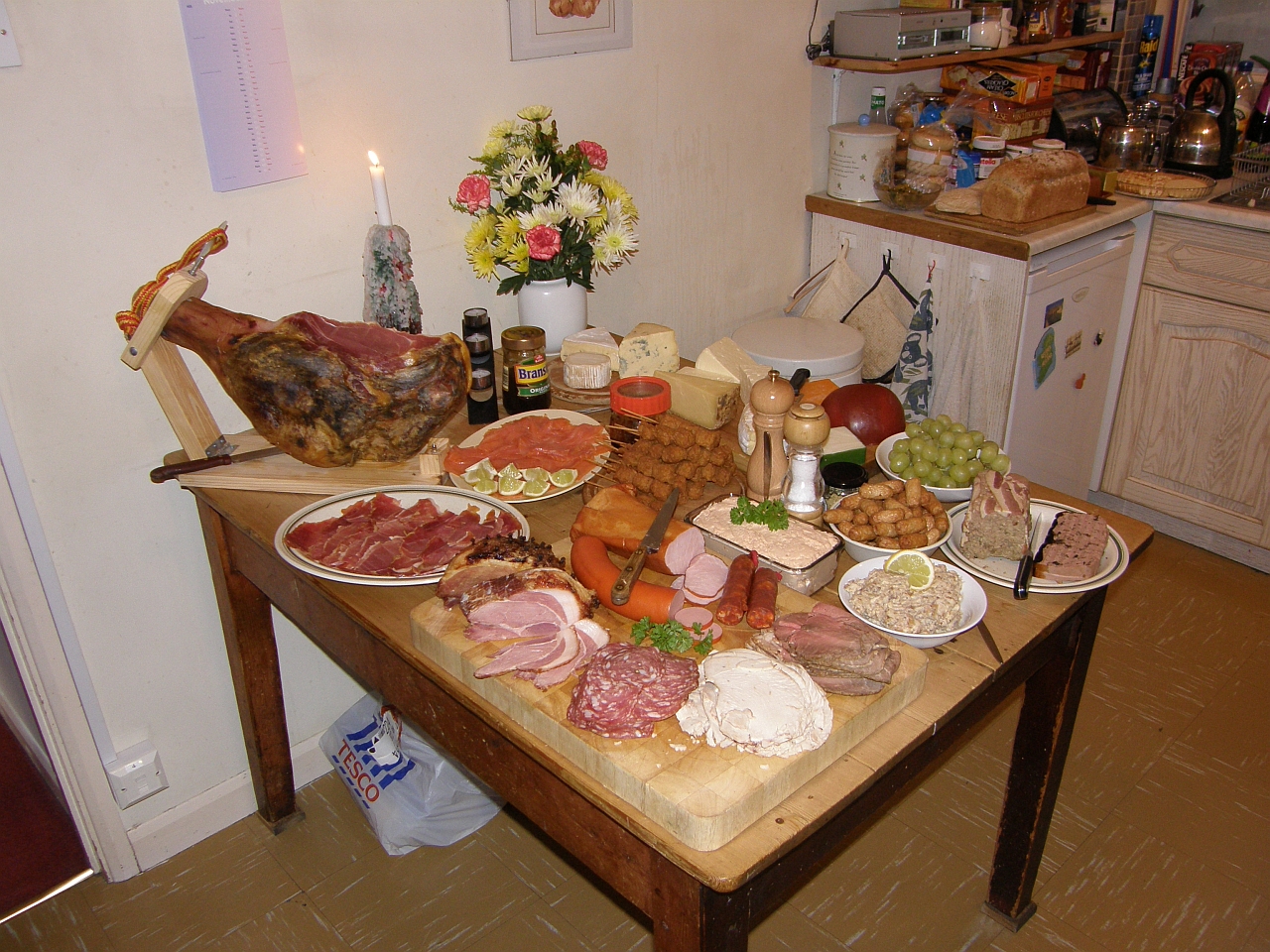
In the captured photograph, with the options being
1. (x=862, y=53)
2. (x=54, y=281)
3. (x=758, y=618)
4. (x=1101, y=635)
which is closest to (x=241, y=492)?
(x=54, y=281)

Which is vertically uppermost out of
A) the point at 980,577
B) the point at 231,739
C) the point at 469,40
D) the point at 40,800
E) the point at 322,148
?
the point at 469,40

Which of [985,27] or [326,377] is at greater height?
[985,27]

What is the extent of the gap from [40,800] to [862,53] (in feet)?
8.95

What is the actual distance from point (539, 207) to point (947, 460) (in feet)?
3.03

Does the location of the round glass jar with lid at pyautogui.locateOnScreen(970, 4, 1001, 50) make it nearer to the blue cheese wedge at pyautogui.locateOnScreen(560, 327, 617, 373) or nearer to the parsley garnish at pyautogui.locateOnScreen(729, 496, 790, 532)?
the blue cheese wedge at pyautogui.locateOnScreen(560, 327, 617, 373)

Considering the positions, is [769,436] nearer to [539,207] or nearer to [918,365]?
[539,207]

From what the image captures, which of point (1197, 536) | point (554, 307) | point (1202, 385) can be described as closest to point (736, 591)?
point (554, 307)

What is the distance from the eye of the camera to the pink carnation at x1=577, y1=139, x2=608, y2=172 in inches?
81.2

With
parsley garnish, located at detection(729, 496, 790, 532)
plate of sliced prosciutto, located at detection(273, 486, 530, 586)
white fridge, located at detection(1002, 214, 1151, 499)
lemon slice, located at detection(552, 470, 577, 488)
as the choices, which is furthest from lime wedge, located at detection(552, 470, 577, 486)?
white fridge, located at detection(1002, 214, 1151, 499)

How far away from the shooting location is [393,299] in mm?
1897

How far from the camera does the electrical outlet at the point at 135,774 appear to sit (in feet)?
6.70

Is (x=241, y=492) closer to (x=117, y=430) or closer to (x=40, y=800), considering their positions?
(x=117, y=430)

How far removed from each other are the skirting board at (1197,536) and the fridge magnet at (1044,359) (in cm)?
50

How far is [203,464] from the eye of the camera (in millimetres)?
1739
